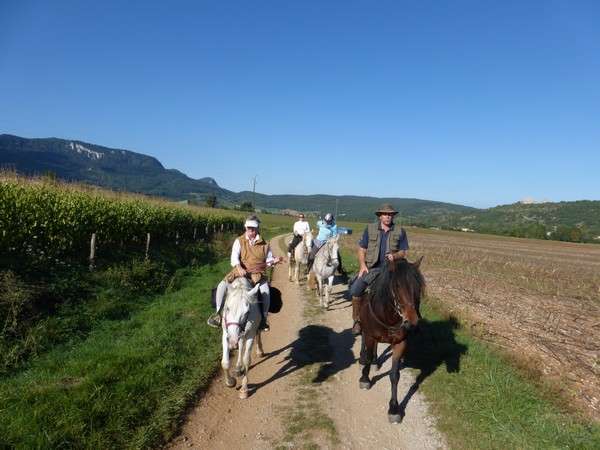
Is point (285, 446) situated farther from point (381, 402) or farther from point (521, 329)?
point (521, 329)

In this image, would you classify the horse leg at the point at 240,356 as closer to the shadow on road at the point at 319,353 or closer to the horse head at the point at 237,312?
the horse head at the point at 237,312

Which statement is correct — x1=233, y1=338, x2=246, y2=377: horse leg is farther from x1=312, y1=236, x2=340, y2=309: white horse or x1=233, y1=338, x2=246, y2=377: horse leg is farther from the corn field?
the corn field

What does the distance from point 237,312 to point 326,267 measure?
22.8 ft

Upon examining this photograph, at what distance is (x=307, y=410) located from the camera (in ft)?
19.9

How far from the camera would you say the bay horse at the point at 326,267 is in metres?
12.8

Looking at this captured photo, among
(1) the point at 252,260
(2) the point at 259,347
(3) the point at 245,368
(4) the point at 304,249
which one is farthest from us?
(4) the point at 304,249

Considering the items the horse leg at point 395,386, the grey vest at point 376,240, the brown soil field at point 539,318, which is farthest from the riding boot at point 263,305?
the brown soil field at point 539,318

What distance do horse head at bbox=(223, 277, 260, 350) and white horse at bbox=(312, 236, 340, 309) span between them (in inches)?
250

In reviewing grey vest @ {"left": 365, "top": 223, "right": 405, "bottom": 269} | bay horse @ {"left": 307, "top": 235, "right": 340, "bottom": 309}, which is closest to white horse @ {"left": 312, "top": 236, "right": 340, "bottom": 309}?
bay horse @ {"left": 307, "top": 235, "right": 340, "bottom": 309}

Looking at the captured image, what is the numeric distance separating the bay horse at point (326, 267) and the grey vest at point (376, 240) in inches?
190

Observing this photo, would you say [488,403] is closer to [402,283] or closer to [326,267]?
[402,283]

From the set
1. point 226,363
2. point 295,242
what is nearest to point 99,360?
point 226,363

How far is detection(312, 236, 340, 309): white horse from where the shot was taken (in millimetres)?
12797

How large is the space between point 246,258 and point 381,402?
11.1 ft
